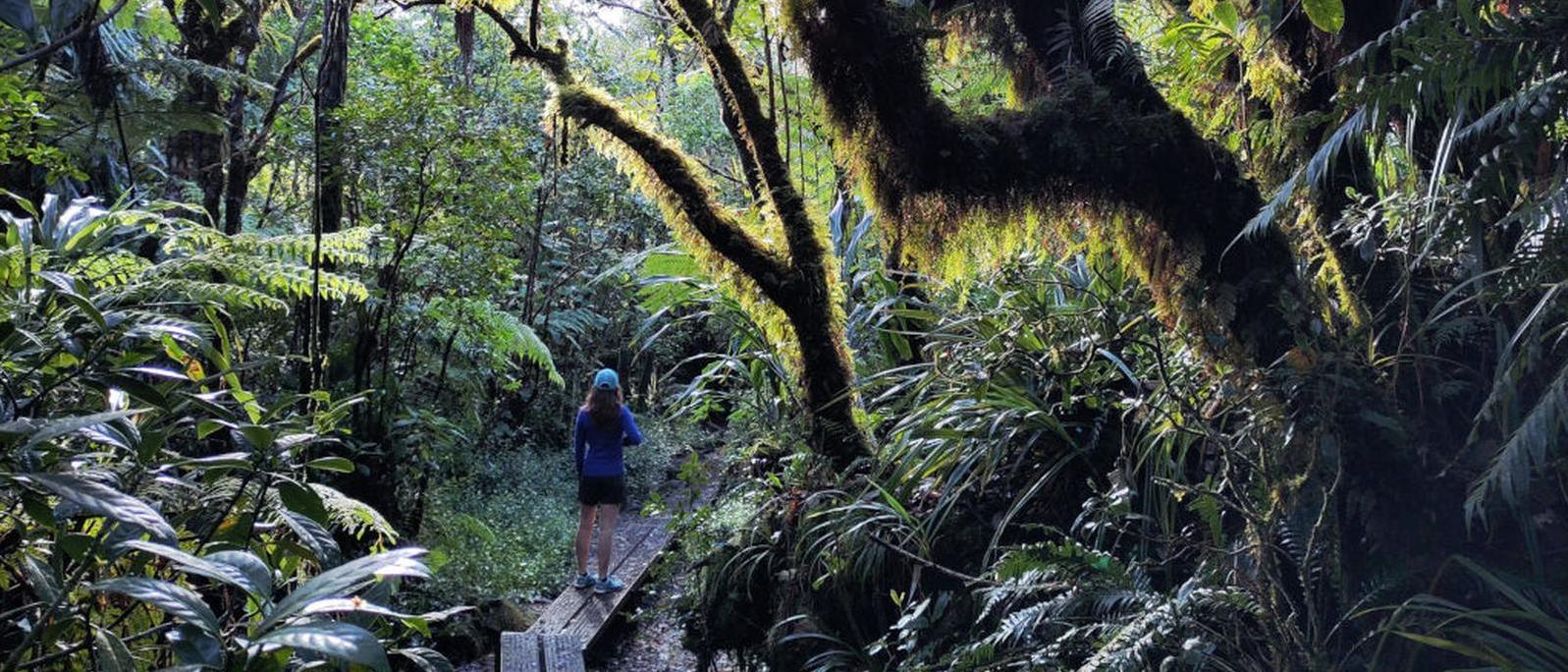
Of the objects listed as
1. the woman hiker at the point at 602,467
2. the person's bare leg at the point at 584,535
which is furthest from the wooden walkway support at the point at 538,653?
the person's bare leg at the point at 584,535

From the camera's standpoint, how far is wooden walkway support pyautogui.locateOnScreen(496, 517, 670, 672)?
6.25m

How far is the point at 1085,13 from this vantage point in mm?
3967

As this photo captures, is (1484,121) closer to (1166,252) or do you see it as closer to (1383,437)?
(1383,437)

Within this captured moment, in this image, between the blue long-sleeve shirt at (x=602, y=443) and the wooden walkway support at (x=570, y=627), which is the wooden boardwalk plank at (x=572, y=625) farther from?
the blue long-sleeve shirt at (x=602, y=443)

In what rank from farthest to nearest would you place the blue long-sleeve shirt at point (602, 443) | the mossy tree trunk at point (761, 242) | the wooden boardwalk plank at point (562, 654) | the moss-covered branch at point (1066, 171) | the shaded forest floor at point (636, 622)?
the blue long-sleeve shirt at point (602, 443) → the shaded forest floor at point (636, 622) → the wooden boardwalk plank at point (562, 654) → the mossy tree trunk at point (761, 242) → the moss-covered branch at point (1066, 171)

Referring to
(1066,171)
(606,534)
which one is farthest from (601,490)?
(1066,171)

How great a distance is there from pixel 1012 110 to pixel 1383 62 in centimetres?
112

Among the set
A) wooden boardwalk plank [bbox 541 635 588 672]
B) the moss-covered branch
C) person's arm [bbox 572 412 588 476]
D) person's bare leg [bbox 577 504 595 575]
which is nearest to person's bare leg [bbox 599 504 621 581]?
person's bare leg [bbox 577 504 595 575]

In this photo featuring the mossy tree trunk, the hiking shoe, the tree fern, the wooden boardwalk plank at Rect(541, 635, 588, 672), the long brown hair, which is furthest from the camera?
the tree fern

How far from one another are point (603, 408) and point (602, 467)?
424mm

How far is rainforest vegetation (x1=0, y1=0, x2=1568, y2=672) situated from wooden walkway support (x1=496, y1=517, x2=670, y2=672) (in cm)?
33

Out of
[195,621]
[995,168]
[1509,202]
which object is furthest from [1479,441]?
[195,621]

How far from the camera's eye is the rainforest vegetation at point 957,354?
2.42 m

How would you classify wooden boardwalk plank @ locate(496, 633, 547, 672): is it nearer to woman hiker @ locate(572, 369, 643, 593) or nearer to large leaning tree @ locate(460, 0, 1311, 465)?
woman hiker @ locate(572, 369, 643, 593)
